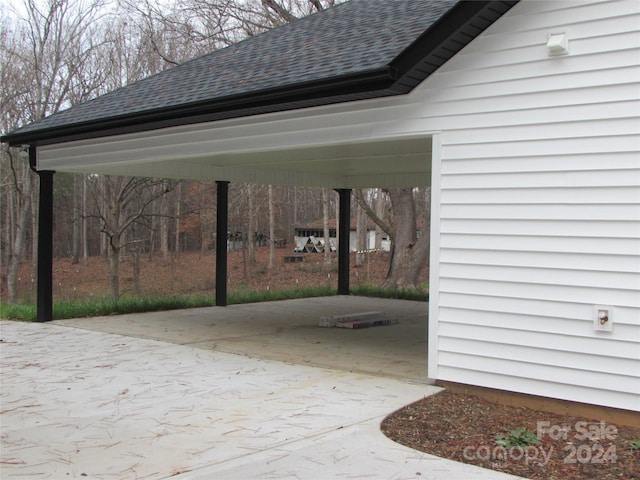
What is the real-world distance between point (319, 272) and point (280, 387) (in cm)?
2358

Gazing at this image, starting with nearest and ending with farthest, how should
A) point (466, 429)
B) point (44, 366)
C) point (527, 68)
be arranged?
point (466, 429) < point (527, 68) < point (44, 366)

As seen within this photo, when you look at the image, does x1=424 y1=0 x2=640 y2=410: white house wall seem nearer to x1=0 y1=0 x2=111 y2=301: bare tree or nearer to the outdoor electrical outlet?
the outdoor electrical outlet

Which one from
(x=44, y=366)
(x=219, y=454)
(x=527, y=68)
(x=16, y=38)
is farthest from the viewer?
(x=16, y=38)

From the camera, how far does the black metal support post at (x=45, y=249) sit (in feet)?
32.9

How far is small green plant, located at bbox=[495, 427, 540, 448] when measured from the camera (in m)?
4.23

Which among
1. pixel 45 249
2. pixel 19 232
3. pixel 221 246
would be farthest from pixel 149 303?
pixel 19 232

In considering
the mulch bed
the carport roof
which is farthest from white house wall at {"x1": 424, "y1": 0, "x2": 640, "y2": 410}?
the carport roof

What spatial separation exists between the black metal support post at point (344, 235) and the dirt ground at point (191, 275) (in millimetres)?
8346

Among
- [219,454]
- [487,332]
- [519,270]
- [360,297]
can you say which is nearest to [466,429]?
[487,332]

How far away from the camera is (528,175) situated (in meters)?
5.16

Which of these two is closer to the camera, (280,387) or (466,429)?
(466,429)

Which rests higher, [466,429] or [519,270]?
[519,270]

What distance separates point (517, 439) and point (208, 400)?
254cm

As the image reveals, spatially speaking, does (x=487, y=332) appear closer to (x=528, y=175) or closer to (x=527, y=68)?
(x=528, y=175)
